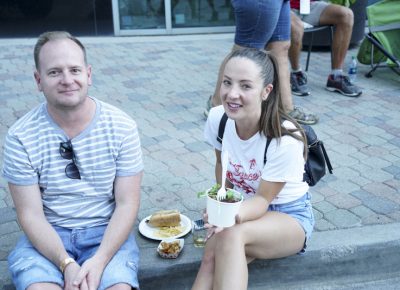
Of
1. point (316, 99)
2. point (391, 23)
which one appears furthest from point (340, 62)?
point (391, 23)

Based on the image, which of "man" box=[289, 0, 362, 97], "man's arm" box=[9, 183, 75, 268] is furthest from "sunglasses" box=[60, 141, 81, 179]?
"man" box=[289, 0, 362, 97]

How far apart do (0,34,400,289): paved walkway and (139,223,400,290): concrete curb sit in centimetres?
9

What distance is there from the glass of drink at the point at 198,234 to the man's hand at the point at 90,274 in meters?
0.74

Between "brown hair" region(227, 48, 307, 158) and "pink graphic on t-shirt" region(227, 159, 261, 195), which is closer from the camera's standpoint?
"brown hair" region(227, 48, 307, 158)

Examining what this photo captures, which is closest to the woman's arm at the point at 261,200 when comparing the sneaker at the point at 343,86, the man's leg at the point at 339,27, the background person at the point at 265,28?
the background person at the point at 265,28

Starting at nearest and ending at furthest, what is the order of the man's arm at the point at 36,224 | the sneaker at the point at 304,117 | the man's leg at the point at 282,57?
1. the man's arm at the point at 36,224
2. the man's leg at the point at 282,57
3. the sneaker at the point at 304,117

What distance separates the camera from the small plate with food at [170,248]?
2645 millimetres

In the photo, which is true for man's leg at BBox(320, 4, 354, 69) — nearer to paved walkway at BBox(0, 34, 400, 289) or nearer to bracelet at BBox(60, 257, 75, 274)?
paved walkway at BBox(0, 34, 400, 289)

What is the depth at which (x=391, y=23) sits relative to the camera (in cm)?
594

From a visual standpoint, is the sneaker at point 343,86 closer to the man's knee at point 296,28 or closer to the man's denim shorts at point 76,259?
the man's knee at point 296,28

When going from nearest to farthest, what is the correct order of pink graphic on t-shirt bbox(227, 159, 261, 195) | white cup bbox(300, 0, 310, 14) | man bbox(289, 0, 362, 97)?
pink graphic on t-shirt bbox(227, 159, 261, 195) < white cup bbox(300, 0, 310, 14) < man bbox(289, 0, 362, 97)

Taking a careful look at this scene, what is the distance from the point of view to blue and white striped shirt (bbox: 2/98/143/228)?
2201 millimetres

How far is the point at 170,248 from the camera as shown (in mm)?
2660

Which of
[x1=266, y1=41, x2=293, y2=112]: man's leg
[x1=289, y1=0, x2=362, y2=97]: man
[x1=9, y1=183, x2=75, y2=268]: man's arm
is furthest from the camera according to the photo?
[x1=289, y1=0, x2=362, y2=97]: man
